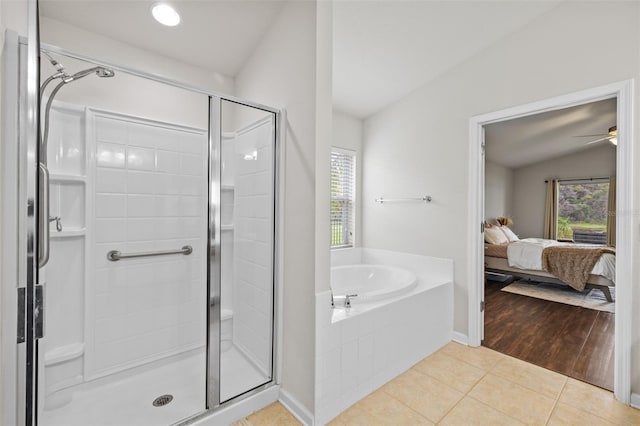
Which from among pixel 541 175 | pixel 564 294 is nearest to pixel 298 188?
pixel 564 294

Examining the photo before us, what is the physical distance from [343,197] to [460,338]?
1.87 m

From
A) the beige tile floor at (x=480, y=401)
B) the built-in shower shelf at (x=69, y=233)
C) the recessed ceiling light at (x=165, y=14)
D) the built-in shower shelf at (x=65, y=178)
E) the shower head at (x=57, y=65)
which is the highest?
the recessed ceiling light at (x=165, y=14)

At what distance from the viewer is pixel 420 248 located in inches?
116

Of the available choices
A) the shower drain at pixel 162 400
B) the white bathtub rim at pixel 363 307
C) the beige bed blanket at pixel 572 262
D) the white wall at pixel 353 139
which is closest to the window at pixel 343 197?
the white wall at pixel 353 139

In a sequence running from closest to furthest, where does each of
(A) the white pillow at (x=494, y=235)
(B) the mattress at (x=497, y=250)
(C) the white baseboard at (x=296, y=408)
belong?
1. (C) the white baseboard at (x=296, y=408)
2. (B) the mattress at (x=497, y=250)
3. (A) the white pillow at (x=494, y=235)

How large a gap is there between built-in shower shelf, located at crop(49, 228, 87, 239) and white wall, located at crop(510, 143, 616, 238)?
7.22m

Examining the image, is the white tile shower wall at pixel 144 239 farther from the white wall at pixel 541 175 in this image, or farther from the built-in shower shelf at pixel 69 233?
the white wall at pixel 541 175

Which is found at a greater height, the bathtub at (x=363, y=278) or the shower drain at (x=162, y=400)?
the bathtub at (x=363, y=278)

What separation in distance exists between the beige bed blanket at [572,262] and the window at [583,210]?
1580mm

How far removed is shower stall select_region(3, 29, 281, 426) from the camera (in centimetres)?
167

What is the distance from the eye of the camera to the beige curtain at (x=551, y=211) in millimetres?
5691

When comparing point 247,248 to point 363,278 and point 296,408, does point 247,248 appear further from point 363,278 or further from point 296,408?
point 363,278

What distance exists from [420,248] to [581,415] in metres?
1.59

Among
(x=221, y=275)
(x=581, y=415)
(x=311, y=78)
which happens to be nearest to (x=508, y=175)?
(x=581, y=415)
